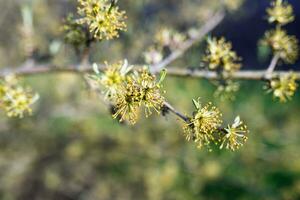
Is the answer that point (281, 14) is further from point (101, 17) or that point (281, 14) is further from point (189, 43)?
point (101, 17)

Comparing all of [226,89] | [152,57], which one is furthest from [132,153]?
[226,89]

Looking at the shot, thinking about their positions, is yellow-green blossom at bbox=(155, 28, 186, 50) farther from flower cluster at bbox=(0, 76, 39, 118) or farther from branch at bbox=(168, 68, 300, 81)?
flower cluster at bbox=(0, 76, 39, 118)

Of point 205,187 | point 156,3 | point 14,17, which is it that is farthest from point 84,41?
point 14,17

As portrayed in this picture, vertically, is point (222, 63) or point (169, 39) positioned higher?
point (169, 39)

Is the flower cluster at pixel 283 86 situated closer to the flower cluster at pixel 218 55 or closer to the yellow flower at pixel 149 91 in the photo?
the flower cluster at pixel 218 55

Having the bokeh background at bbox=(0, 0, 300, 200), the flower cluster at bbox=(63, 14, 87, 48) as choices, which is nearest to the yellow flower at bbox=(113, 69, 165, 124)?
the flower cluster at bbox=(63, 14, 87, 48)
